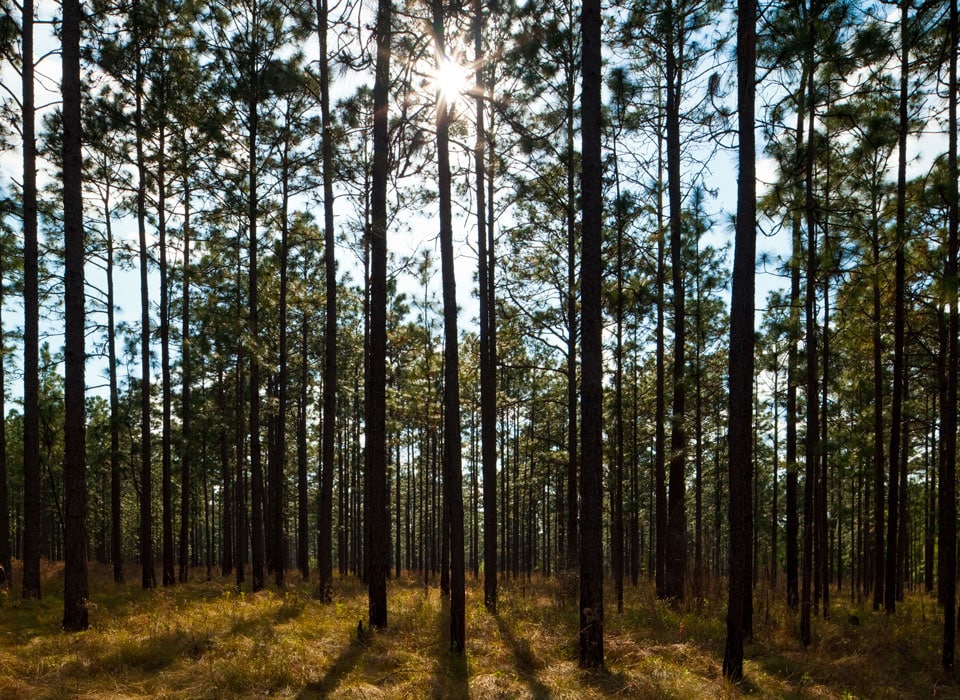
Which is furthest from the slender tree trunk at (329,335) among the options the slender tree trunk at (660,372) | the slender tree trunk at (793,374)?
the slender tree trunk at (793,374)

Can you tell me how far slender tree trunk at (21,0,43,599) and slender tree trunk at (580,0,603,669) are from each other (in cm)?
1058

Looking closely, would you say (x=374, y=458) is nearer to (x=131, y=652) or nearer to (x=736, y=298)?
(x=131, y=652)

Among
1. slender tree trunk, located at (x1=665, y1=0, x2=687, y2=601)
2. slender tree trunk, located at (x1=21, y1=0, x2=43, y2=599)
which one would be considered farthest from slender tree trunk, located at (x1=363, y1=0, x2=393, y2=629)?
slender tree trunk, located at (x1=21, y1=0, x2=43, y2=599)

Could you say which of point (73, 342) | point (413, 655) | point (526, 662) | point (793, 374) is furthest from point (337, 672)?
point (793, 374)

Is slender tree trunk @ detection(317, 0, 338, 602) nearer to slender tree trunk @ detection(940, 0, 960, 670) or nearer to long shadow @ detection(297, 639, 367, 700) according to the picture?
long shadow @ detection(297, 639, 367, 700)

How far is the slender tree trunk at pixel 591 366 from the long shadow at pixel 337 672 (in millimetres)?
3087

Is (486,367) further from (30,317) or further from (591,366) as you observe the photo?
(30,317)

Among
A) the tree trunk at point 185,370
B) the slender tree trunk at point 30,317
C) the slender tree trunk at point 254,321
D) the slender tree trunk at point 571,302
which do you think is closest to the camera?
the slender tree trunk at point 30,317

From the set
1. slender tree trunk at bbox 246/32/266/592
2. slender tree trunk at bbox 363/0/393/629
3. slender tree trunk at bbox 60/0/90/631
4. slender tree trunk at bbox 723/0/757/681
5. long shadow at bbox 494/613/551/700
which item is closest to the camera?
long shadow at bbox 494/613/551/700

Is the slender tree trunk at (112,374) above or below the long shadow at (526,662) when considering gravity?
above

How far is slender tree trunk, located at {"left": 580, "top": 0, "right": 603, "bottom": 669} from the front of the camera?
303 inches

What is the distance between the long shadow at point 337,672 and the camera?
6430mm

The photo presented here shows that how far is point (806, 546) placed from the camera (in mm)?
10555

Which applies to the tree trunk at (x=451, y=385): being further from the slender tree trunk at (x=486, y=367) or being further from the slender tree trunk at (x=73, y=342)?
the slender tree trunk at (x=73, y=342)
